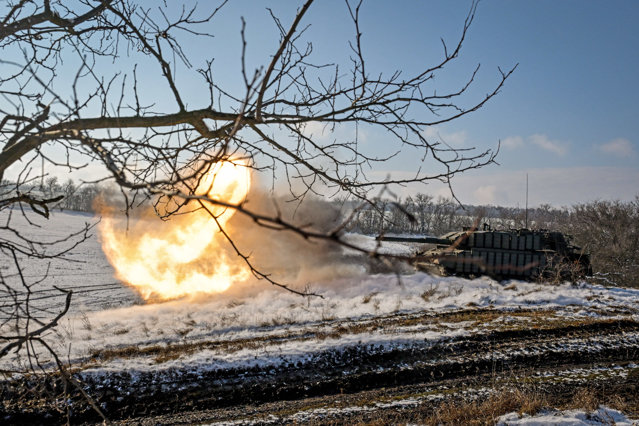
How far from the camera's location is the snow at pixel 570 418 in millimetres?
7059

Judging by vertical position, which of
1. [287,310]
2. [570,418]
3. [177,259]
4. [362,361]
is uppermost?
[570,418]

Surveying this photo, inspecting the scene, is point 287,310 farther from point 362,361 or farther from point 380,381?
point 380,381

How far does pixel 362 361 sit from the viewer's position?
10820mm

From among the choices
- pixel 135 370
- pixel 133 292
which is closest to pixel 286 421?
pixel 135 370

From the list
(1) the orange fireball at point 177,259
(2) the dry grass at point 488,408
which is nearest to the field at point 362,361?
(2) the dry grass at point 488,408

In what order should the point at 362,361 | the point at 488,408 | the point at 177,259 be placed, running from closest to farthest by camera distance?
1. the point at 488,408
2. the point at 362,361
3. the point at 177,259

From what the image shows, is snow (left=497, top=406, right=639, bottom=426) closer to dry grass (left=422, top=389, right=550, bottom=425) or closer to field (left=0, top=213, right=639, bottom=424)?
field (left=0, top=213, right=639, bottom=424)

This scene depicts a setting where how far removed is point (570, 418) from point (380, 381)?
3.85 m

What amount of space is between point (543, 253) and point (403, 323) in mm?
12444

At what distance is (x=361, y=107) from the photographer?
335cm

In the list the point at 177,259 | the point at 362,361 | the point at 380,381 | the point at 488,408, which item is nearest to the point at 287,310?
the point at 362,361

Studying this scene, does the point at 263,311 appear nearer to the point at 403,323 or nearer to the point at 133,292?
the point at 403,323

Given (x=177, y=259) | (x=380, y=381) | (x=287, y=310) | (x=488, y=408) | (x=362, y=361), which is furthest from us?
(x=177, y=259)

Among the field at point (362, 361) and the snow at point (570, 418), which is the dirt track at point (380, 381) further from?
the snow at point (570, 418)
